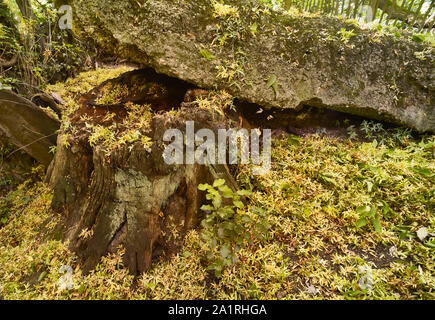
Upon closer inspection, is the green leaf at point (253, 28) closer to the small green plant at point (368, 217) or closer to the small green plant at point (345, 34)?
the small green plant at point (345, 34)

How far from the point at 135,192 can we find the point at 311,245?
2332 millimetres

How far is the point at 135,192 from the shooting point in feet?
8.68

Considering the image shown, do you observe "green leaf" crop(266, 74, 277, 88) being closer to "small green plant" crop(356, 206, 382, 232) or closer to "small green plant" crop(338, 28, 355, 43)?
"small green plant" crop(338, 28, 355, 43)

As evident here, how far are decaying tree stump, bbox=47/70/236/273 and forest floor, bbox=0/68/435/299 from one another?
0.19 metres

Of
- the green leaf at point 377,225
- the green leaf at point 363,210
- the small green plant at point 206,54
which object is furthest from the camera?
the small green plant at point 206,54

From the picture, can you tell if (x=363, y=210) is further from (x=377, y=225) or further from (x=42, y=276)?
(x=42, y=276)

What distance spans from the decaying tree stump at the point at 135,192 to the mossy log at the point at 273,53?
844mm

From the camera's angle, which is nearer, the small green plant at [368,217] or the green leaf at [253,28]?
the small green plant at [368,217]

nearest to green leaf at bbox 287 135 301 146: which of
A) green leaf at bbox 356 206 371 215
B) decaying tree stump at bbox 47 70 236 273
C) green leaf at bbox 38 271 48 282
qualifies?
green leaf at bbox 356 206 371 215

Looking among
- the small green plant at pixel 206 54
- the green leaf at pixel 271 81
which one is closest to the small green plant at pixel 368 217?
the green leaf at pixel 271 81

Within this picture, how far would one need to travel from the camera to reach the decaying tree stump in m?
2.60

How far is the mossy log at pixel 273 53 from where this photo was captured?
2.95m
